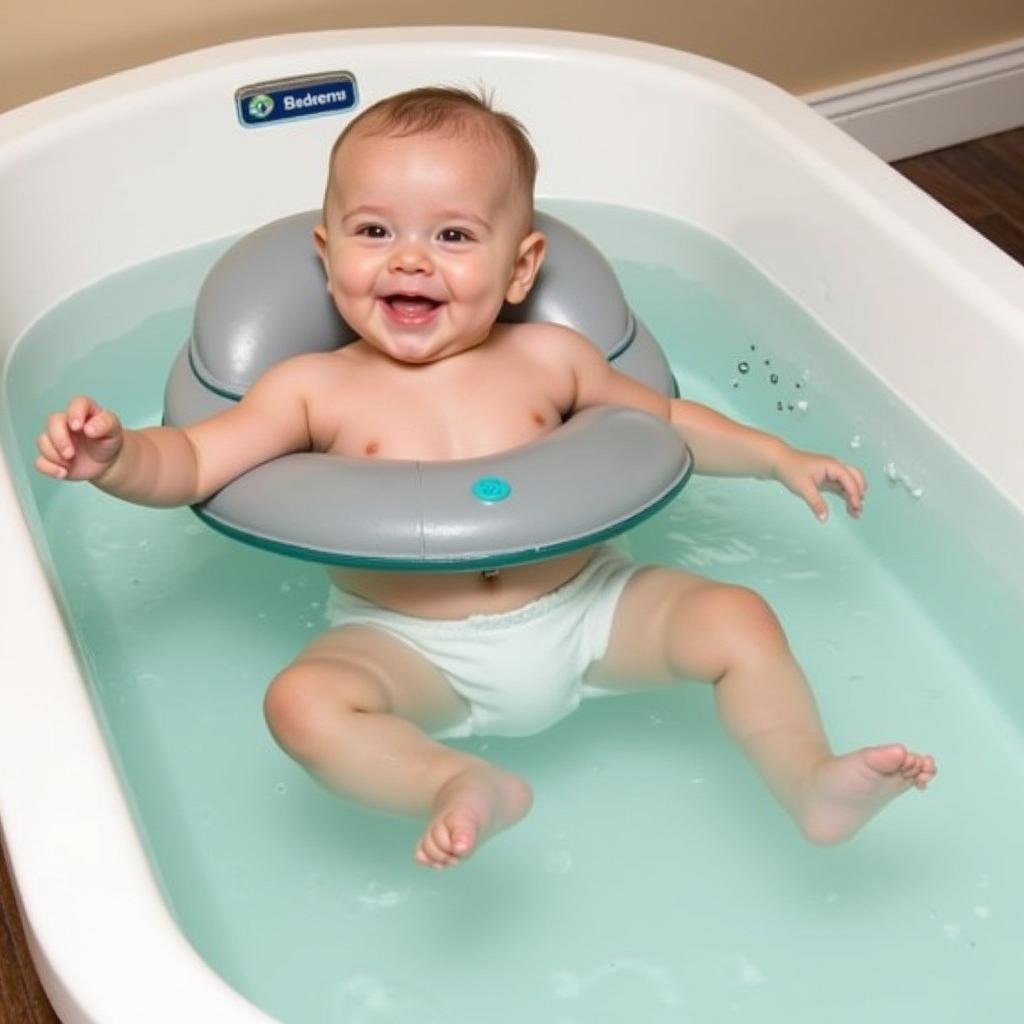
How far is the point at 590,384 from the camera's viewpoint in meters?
1.50

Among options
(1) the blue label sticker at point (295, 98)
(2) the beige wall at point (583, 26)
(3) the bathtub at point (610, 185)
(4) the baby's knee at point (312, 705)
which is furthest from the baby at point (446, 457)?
(2) the beige wall at point (583, 26)

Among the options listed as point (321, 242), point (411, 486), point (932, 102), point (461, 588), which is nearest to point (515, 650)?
point (461, 588)

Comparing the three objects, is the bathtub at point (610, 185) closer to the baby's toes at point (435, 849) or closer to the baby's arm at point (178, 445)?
the baby's arm at point (178, 445)

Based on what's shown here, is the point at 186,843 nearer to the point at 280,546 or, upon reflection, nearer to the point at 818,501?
the point at 280,546

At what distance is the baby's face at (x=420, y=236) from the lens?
1351 millimetres

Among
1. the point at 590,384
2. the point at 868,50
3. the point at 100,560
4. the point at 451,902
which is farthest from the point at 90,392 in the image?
the point at 868,50

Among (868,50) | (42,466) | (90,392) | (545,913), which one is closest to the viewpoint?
(42,466)

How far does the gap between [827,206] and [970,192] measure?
0.94 metres

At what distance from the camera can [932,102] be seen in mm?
2611

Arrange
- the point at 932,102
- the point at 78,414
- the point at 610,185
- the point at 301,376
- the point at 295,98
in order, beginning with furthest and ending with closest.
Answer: the point at 932,102 → the point at 610,185 → the point at 295,98 → the point at 301,376 → the point at 78,414

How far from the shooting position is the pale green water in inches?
49.9

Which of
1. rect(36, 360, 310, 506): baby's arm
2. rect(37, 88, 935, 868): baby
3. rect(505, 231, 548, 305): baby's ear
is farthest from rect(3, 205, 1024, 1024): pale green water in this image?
rect(505, 231, 548, 305): baby's ear

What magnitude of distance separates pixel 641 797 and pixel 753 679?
164 millimetres

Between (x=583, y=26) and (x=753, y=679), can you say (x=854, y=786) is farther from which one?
(x=583, y=26)
